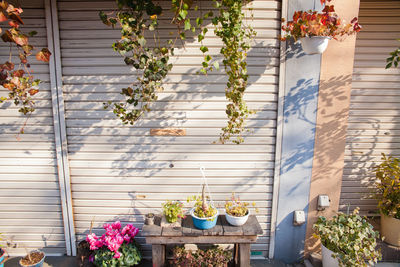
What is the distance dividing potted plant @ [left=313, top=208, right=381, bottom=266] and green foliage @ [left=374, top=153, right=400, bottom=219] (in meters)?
0.53

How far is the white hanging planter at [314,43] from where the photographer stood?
3.04m

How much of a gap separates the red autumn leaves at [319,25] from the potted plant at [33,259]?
14.0ft

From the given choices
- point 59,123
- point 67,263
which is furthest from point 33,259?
point 59,123

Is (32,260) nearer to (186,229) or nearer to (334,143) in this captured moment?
(186,229)

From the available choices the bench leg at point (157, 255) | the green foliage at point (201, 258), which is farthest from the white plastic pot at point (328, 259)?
the bench leg at point (157, 255)

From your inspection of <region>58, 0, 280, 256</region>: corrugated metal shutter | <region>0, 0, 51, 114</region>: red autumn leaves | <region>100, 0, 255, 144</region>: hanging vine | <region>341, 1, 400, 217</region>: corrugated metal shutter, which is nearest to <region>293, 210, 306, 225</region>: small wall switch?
<region>58, 0, 280, 256</region>: corrugated metal shutter

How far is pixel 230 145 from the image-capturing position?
11.9 feet

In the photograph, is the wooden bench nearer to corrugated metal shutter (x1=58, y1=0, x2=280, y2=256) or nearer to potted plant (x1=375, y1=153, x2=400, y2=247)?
corrugated metal shutter (x1=58, y1=0, x2=280, y2=256)

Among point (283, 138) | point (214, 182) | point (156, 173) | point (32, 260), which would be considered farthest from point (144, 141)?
point (32, 260)

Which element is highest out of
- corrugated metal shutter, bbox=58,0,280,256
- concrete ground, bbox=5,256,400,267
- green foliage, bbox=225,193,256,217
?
corrugated metal shutter, bbox=58,0,280,256

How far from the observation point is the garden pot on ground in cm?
361

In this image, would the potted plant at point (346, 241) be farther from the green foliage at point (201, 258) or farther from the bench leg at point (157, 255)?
the bench leg at point (157, 255)

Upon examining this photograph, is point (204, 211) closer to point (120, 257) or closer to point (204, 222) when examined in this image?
point (204, 222)

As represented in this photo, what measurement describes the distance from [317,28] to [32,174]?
406cm
